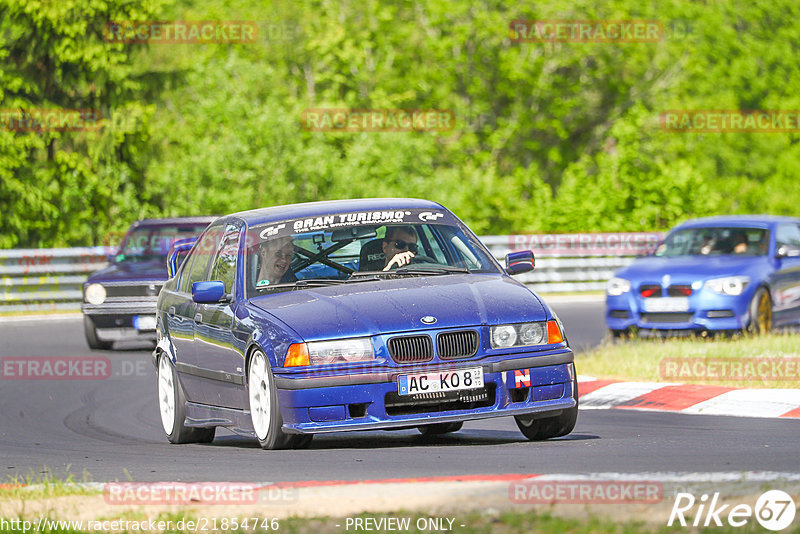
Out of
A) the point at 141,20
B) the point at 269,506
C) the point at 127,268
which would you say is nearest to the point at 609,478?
the point at 269,506

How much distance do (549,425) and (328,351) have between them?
1.59m

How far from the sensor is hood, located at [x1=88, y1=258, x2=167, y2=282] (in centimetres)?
1945

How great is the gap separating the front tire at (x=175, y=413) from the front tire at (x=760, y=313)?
27.4ft

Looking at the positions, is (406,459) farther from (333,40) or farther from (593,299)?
(333,40)

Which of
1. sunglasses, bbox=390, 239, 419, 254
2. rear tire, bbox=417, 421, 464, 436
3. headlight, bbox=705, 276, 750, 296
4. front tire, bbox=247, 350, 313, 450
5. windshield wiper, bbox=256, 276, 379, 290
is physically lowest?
headlight, bbox=705, 276, 750, 296

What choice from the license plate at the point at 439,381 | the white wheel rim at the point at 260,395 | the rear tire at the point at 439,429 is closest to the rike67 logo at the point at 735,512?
the license plate at the point at 439,381

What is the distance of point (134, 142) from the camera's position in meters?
35.5

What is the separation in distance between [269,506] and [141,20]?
1126 inches

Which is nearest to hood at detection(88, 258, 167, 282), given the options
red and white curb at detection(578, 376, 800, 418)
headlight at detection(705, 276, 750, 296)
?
headlight at detection(705, 276, 750, 296)

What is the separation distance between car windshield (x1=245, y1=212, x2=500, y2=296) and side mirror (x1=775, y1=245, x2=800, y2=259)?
29.4 feet

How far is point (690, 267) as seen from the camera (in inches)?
691

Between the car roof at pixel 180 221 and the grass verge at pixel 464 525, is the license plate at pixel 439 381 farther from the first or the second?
the car roof at pixel 180 221

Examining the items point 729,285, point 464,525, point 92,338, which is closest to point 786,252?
point 729,285

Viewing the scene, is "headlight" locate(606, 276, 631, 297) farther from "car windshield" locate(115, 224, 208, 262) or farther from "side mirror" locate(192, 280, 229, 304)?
"side mirror" locate(192, 280, 229, 304)
